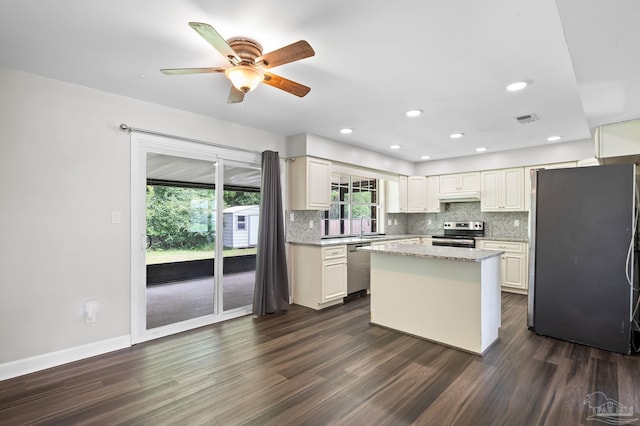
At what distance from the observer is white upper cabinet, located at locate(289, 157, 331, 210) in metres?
4.50

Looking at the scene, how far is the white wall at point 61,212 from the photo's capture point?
2.55m

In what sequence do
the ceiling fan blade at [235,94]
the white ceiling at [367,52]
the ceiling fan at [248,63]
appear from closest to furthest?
the white ceiling at [367,52] → the ceiling fan at [248,63] → the ceiling fan blade at [235,94]

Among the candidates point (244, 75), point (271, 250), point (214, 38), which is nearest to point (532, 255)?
point (271, 250)

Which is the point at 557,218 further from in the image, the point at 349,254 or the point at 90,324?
the point at 90,324

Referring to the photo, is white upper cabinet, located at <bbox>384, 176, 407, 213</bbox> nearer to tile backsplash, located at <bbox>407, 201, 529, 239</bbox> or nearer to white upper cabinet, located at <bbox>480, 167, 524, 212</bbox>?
tile backsplash, located at <bbox>407, 201, 529, 239</bbox>

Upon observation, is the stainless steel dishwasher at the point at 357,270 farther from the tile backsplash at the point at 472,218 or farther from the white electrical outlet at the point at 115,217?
the white electrical outlet at the point at 115,217

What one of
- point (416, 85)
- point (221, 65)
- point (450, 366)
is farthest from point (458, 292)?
point (221, 65)

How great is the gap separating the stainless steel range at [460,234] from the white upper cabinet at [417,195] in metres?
0.61

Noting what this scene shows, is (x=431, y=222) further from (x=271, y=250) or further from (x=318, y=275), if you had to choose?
(x=271, y=250)

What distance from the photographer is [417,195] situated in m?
6.59

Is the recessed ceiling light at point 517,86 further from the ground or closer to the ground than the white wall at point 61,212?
further from the ground

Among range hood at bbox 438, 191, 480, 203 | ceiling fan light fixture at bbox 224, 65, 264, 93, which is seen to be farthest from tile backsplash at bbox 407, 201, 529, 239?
ceiling fan light fixture at bbox 224, 65, 264, 93

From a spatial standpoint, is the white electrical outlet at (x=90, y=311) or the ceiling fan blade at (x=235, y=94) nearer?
the ceiling fan blade at (x=235, y=94)

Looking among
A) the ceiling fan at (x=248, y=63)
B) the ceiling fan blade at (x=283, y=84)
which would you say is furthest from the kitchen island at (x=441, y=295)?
the ceiling fan at (x=248, y=63)
